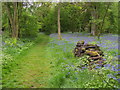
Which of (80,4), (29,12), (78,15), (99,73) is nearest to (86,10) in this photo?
(80,4)

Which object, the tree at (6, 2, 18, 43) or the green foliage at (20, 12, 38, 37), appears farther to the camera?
the green foliage at (20, 12, 38, 37)

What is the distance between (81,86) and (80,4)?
7244mm

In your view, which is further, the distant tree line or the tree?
the tree

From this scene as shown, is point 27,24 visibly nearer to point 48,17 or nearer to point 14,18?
point 48,17

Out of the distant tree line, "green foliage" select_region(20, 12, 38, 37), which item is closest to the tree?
the distant tree line

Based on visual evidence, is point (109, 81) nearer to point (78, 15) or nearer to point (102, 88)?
point (102, 88)

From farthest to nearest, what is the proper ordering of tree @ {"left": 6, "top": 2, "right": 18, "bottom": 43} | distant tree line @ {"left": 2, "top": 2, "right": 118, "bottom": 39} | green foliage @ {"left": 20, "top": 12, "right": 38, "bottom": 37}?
green foliage @ {"left": 20, "top": 12, "right": 38, "bottom": 37} → tree @ {"left": 6, "top": 2, "right": 18, "bottom": 43} → distant tree line @ {"left": 2, "top": 2, "right": 118, "bottom": 39}

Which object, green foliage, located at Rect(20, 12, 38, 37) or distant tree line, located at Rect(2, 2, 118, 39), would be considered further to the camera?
green foliage, located at Rect(20, 12, 38, 37)

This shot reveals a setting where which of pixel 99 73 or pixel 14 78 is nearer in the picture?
pixel 99 73

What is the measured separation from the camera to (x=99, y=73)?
460 cm

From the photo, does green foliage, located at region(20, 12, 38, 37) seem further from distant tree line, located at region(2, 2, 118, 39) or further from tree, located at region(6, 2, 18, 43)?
tree, located at region(6, 2, 18, 43)

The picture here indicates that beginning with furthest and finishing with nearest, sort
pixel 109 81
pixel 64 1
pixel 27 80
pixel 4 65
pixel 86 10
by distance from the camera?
pixel 64 1 → pixel 86 10 → pixel 4 65 → pixel 27 80 → pixel 109 81

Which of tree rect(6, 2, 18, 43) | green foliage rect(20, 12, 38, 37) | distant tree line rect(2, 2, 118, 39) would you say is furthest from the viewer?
green foliage rect(20, 12, 38, 37)

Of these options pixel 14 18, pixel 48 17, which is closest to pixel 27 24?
pixel 48 17
